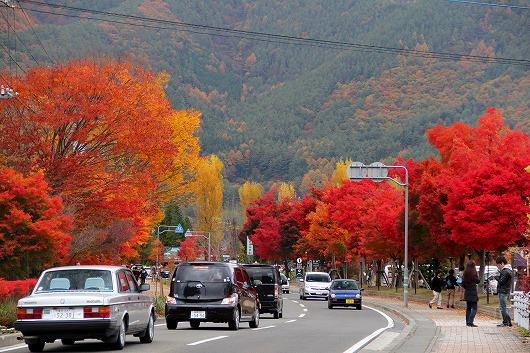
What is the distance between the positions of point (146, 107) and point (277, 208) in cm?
7606

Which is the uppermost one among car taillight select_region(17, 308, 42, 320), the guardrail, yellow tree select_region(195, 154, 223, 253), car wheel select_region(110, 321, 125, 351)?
yellow tree select_region(195, 154, 223, 253)

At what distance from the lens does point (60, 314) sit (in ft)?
61.0

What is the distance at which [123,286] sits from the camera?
67.1ft

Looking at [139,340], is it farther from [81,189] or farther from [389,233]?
[389,233]

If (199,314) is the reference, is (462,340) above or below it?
below

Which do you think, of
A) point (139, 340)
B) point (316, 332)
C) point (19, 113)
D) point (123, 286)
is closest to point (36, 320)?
point (123, 286)

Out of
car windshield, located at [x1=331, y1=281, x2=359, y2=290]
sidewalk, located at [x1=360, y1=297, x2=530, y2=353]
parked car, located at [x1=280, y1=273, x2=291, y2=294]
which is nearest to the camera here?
sidewalk, located at [x1=360, y1=297, x2=530, y2=353]

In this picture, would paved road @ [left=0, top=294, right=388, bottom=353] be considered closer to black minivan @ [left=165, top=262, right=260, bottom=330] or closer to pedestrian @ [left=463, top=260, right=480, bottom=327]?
black minivan @ [left=165, top=262, right=260, bottom=330]

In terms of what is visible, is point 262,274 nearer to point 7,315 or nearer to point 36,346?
point 7,315

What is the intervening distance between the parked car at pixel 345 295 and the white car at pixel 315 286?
556 inches

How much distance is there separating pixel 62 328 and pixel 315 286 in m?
47.0

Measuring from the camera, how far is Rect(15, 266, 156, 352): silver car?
60.8 feet

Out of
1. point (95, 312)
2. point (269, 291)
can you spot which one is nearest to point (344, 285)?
point (269, 291)

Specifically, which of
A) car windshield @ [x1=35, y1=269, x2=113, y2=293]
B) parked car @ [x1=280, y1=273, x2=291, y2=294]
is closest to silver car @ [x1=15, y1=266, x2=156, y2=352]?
car windshield @ [x1=35, y1=269, x2=113, y2=293]
